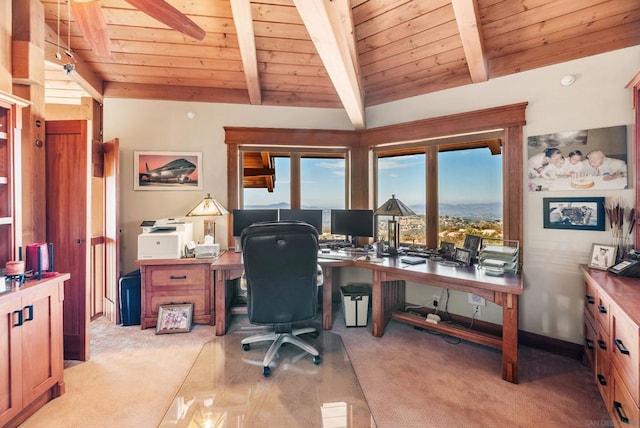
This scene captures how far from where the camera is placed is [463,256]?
257cm

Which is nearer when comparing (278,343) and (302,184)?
(278,343)

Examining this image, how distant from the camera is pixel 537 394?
186cm

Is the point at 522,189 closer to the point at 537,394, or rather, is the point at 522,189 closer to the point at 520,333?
the point at 520,333

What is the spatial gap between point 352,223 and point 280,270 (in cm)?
141

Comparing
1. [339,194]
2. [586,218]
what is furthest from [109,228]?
[586,218]

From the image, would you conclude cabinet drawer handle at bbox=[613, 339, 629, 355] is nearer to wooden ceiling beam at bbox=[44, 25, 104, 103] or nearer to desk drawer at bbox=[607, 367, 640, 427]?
desk drawer at bbox=[607, 367, 640, 427]

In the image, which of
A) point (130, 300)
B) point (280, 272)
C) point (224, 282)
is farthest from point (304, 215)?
point (130, 300)

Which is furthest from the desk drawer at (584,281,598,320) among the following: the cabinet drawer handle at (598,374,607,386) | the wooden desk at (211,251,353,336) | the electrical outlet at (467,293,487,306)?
the wooden desk at (211,251,353,336)

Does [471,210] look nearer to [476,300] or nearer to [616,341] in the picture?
[476,300]

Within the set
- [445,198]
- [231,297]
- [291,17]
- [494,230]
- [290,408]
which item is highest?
[291,17]

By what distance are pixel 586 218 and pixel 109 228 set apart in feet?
15.4

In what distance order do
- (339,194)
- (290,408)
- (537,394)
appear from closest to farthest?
(290,408) → (537,394) → (339,194)

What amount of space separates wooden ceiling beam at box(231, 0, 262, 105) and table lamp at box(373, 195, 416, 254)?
79.1 inches

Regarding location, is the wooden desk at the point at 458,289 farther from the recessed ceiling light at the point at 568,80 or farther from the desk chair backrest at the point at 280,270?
the recessed ceiling light at the point at 568,80
